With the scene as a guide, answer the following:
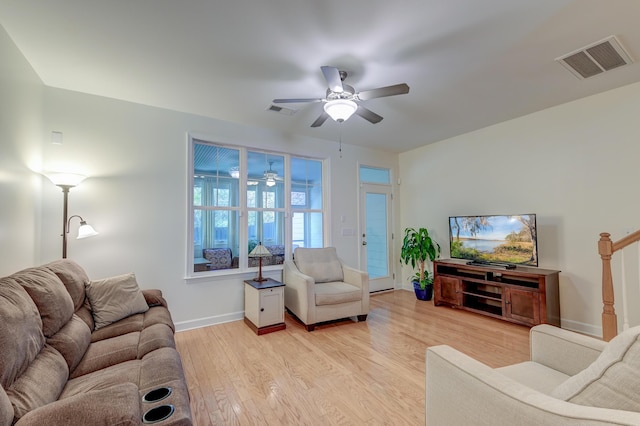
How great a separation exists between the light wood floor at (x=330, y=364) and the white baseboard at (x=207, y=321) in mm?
A: 91

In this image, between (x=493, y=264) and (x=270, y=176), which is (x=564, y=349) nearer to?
(x=493, y=264)

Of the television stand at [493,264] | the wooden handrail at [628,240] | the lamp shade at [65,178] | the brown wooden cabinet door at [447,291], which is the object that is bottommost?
the brown wooden cabinet door at [447,291]

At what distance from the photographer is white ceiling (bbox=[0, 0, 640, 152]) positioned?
1860 mm

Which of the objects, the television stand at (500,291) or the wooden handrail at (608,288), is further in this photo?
the television stand at (500,291)

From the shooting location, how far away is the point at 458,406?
1.16 metres

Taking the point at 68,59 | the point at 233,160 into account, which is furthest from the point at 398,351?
the point at 68,59

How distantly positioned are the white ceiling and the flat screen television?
4.71 feet

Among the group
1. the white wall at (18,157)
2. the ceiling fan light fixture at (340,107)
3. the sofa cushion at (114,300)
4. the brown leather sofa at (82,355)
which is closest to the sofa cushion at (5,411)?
the brown leather sofa at (82,355)

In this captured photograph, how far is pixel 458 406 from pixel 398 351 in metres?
1.71

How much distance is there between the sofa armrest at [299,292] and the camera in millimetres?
3305

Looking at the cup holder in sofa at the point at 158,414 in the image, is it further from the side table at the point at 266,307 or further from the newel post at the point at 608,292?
the newel post at the point at 608,292

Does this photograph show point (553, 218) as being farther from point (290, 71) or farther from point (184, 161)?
point (184, 161)

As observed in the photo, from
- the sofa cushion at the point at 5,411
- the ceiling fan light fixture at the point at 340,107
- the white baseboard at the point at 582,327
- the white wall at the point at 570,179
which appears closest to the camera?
the sofa cushion at the point at 5,411

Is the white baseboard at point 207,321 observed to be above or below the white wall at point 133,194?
below
